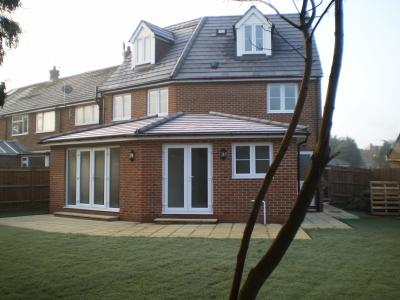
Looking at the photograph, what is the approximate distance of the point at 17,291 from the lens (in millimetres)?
5570

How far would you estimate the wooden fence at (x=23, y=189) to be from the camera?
1762 centimetres

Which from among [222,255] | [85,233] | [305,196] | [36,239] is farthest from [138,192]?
[305,196]

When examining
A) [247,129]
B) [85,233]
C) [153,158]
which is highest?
[247,129]

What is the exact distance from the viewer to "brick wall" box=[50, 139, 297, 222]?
12.8 metres

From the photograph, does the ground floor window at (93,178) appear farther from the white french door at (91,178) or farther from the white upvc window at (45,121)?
the white upvc window at (45,121)

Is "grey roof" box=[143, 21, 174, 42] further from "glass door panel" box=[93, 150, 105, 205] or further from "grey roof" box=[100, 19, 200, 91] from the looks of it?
"glass door panel" box=[93, 150, 105, 205]

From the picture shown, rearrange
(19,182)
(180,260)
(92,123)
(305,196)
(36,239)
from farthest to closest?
(92,123)
(19,182)
(36,239)
(180,260)
(305,196)

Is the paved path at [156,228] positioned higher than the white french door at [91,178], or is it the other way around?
the white french door at [91,178]

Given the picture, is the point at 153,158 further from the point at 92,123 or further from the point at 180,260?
the point at 92,123

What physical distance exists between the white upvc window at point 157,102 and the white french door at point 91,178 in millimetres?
4723

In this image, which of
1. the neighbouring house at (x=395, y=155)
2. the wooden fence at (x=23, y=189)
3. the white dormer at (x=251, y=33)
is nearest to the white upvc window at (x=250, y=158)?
the white dormer at (x=251, y=33)

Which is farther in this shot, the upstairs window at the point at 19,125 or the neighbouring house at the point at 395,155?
the neighbouring house at the point at 395,155

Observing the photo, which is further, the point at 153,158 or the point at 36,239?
the point at 153,158

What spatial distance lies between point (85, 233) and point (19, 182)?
8.97 meters
